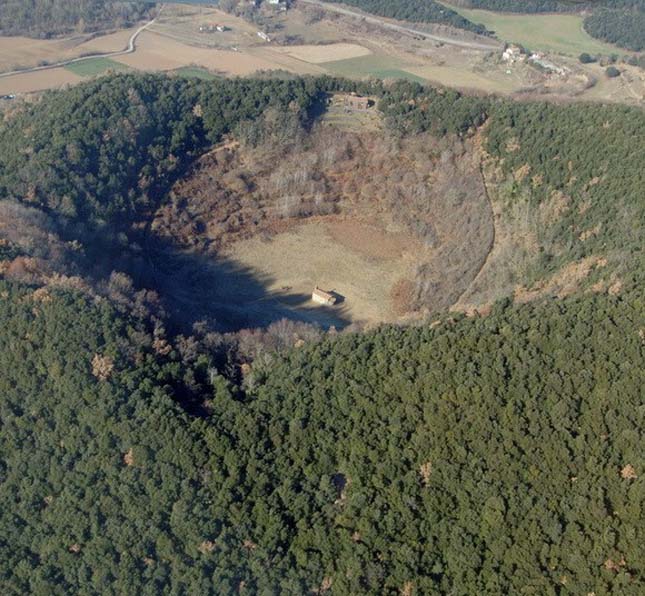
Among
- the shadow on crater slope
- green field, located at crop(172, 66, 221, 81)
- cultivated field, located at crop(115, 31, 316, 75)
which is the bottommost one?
the shadow on crater slope

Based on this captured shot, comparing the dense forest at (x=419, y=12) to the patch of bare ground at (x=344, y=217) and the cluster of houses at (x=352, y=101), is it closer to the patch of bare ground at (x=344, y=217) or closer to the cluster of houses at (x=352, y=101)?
the cluster of houses at (x=352, y=101)

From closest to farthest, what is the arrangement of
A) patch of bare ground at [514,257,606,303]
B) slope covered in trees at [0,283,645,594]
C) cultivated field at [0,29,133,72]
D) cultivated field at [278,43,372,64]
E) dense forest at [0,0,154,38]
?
slope covered in trees at [0,283,645,594]
patch of bare ground at [514,257,606,303]
cultivated field at [0,29,133,72]
cultivated field at [278,43,372,64]
dense forest at [0,0,154,38]

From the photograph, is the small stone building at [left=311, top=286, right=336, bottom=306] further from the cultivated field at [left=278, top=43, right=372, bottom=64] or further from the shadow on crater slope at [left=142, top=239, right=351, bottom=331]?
the cultivated field at [left=278, top=43, right=372, bottom=64]

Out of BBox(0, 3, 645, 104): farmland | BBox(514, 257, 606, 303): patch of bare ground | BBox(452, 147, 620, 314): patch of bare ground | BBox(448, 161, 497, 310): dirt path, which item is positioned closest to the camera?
BBox(514, 257, 606, 303): patch of bare ground

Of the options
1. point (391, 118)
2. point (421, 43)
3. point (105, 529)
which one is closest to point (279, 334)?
point (105, 529)

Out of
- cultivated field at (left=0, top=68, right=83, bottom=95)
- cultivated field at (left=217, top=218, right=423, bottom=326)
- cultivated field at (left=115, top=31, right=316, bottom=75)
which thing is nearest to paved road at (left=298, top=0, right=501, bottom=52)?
cultivated field at (left=115, top=31, right=316, bottom=75)

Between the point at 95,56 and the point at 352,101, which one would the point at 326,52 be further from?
the point at 352,101

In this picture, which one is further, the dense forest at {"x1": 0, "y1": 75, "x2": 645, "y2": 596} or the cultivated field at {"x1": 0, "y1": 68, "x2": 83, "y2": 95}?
the cultivated field at {"x1": 0, "y1": 68, "x2": 83, "y2": 95}

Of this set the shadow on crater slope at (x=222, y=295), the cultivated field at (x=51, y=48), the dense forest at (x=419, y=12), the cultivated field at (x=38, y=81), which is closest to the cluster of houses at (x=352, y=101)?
the shadow on crater slope at (x=222, y=295)
